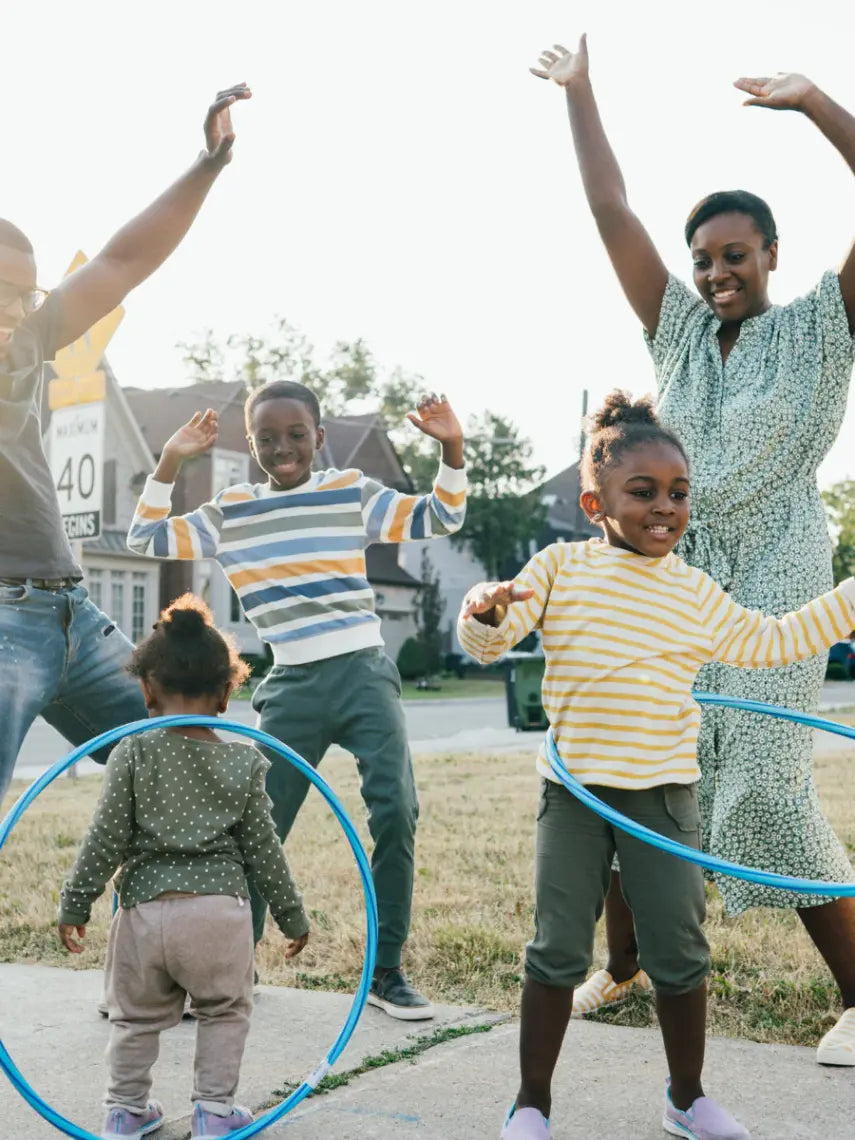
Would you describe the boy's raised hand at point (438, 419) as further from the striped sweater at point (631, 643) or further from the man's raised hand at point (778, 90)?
the man's raised hand at point (778, 90)

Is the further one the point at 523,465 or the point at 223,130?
the point at 523,465

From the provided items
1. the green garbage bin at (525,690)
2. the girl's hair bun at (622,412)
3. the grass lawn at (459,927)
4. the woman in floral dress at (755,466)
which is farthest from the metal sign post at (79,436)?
the green garbage bin at (525,690)

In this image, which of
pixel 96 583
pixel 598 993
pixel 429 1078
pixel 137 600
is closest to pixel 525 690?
pixel 598 993

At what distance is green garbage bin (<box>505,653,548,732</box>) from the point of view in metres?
18.1

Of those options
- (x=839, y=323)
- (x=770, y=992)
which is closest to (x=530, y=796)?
(x=770, y=992)

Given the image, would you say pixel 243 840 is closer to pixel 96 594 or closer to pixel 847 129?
pixel 847 129

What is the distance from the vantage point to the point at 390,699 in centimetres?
409

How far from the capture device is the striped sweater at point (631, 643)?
300 centimetres

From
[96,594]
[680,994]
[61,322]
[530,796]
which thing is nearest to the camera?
[680,994]

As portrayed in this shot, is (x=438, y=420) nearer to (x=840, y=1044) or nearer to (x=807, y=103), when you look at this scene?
(x=807, y=103)

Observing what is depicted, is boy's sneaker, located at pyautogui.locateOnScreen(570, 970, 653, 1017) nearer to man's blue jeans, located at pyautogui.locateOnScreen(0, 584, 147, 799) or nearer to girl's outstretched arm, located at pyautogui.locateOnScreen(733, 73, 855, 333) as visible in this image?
man's blue jeans, located at pyautogui.locateOnScreen(0, 584, 147, 799)

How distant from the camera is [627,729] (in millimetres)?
3004

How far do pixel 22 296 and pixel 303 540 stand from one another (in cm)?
111

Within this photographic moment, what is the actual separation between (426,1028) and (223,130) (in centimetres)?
254
